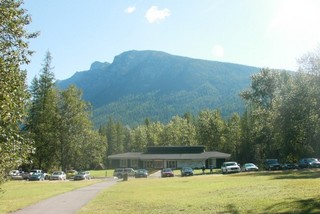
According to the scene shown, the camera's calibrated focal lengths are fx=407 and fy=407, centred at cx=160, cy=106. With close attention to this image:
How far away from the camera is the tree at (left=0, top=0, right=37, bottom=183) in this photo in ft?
32.0

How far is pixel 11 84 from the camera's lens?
10.0 metres

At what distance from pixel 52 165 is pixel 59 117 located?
11434 mm

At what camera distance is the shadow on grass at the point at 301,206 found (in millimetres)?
14461

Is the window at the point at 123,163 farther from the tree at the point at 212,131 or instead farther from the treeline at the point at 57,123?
the tree at the point at 212,131

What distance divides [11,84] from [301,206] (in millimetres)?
11186

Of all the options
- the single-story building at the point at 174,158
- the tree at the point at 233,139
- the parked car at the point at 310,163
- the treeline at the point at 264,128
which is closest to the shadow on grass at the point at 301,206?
the treeline at the point at 264,128

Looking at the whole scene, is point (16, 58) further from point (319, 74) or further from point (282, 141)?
point (282, 141)

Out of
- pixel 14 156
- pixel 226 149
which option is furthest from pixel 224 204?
pixel 226 149

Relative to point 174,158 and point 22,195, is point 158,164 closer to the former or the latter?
point 174,158

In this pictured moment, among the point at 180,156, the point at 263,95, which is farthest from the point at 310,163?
the point at 180,156

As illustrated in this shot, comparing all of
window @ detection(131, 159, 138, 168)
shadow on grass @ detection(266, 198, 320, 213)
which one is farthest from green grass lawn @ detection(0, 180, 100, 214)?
window @ detection(131, 159, 138, 168)

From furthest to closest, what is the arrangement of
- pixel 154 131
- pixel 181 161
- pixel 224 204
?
pixel 154 131 < pixel 181 161 < pixel 224 204

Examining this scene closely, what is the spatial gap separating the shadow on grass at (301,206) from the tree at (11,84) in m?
9.23

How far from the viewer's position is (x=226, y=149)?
108 meters
